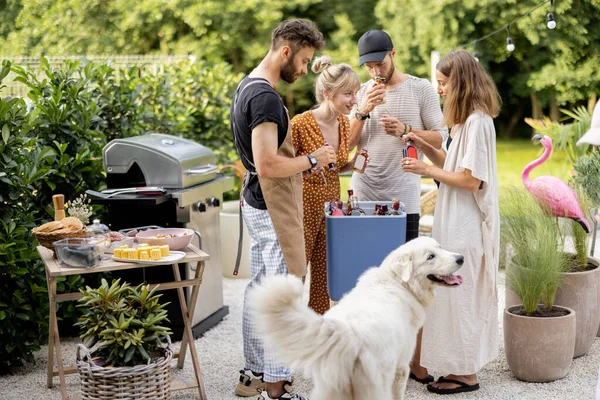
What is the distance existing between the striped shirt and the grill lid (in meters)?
1.19

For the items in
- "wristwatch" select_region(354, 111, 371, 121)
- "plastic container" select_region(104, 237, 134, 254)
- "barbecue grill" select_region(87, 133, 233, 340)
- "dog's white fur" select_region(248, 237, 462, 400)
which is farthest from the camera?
"barbecue grill" select_region(87, 133, 233, 340)

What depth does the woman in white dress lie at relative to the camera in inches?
152

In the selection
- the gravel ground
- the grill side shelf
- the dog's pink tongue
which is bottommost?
the gravel ground

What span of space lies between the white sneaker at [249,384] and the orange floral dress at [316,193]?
1.85 ft

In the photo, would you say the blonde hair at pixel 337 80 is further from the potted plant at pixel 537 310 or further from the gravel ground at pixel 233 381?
the gravel ground at pixel 233 381

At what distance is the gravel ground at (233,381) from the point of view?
4.14 m

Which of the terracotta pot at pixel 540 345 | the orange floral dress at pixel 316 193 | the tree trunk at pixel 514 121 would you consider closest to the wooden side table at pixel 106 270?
the orange floral dress at pixel 316 193

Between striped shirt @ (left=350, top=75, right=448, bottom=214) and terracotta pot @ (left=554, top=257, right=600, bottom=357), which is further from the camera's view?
terracotta pot @ (left=554, top=257, right=600, bottom=357)

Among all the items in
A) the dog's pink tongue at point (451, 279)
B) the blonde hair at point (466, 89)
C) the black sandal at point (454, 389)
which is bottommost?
the black sandal at point (454, 389)

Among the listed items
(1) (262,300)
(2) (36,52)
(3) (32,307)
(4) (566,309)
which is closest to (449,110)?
(4) (566,309)

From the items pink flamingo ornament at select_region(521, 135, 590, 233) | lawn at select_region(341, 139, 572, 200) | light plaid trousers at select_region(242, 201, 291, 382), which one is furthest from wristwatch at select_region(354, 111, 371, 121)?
lawn at select_region(341, 139, 572, 200)

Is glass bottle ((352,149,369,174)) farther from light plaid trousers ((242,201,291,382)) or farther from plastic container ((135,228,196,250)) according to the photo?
plastic container ((135,228,196,250))

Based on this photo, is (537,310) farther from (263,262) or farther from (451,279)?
(263,262)

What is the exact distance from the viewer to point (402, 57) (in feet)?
57.4
